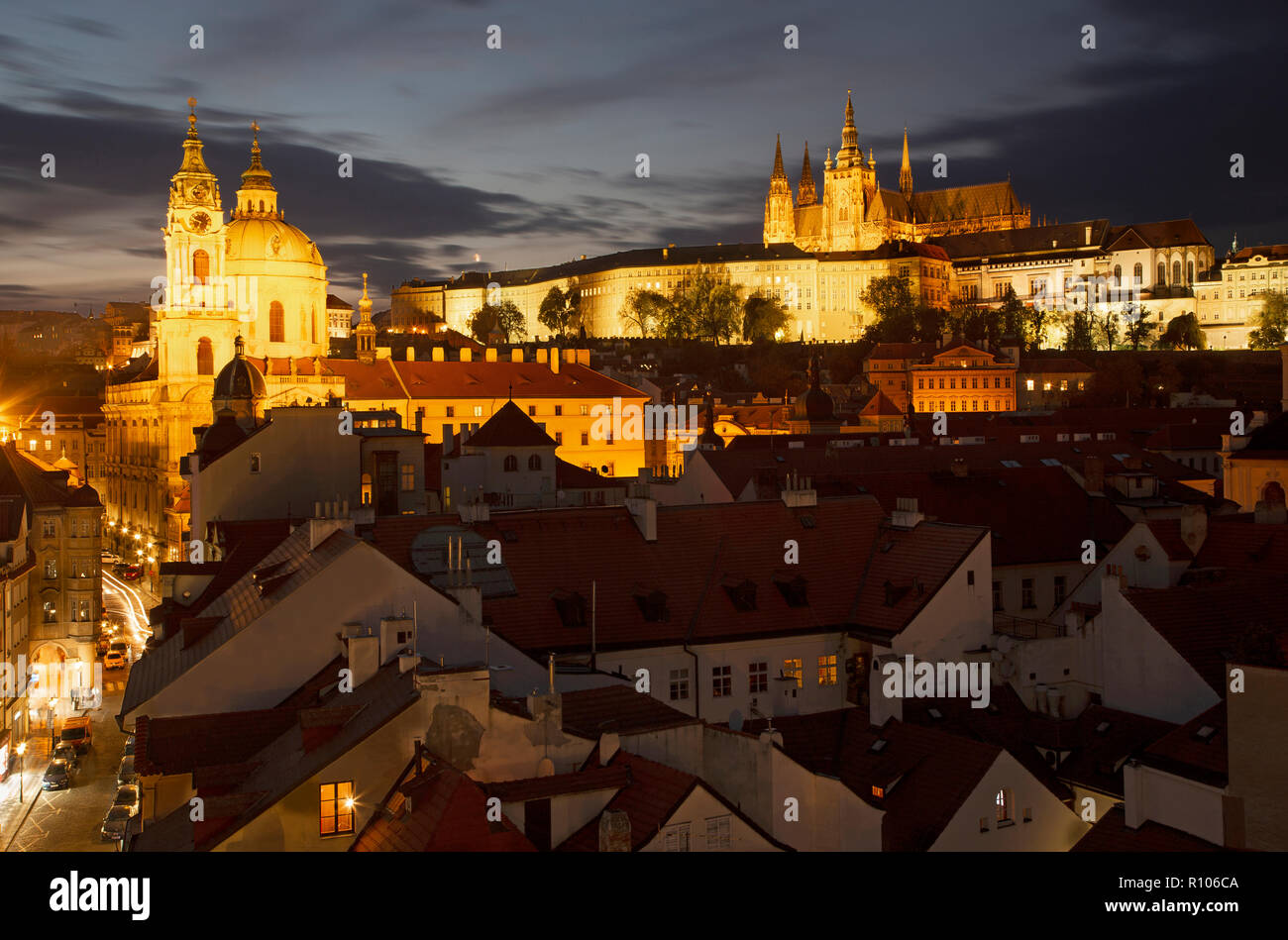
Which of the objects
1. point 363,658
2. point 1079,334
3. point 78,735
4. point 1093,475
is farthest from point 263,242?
point 1079,334

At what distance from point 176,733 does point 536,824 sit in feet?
18.9

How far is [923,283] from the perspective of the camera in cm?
16488

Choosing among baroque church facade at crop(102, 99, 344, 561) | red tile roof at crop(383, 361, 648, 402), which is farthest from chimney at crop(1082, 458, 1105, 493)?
baroque church facade at crop(102, 99, 344, 561)

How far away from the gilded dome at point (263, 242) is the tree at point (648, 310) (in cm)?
7207

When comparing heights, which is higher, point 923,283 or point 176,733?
point 923,283

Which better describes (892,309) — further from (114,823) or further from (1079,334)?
(114,823)

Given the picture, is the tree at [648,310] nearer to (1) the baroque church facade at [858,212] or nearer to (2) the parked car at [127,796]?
(1) the baroque church facade at [858,212]

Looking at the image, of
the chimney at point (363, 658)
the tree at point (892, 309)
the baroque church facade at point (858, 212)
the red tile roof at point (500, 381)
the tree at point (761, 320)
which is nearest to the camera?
the chimney at point (363, 658)

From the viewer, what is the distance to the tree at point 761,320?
485 feet

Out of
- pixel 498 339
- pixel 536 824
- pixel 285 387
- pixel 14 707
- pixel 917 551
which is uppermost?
pixel 498 339

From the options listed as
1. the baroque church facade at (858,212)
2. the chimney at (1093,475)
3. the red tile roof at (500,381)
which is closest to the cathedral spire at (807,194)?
the baroque church facade at (858,212)

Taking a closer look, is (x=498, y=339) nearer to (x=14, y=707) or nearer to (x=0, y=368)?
(x=0, y=368)

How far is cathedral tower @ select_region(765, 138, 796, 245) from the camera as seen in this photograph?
19550 centimetres
